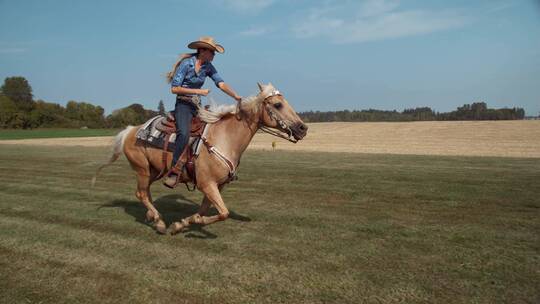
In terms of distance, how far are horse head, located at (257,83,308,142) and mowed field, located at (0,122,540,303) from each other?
6.25ft

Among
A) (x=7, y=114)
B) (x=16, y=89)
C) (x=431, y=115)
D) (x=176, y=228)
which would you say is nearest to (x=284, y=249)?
(x=176, y=228)

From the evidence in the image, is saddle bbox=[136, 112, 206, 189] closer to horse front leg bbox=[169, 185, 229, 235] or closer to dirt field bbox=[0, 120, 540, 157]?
horse front leg bbox=[169, 185, 229, 235]

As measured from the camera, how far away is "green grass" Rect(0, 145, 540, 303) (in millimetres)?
4746

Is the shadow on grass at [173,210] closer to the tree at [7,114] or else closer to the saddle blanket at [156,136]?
the saddle blanket at [156,136]

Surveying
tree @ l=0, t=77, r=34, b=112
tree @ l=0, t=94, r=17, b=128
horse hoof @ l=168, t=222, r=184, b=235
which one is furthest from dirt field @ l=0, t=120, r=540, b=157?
tree @ l=0, t=77, r=34, b=112

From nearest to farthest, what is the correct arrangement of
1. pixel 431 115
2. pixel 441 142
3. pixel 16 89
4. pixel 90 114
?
1. pixel 441 142
2. pixel 431 115
3. pixel 90 114
4. pixel 16 89

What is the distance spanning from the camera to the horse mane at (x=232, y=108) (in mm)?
6801

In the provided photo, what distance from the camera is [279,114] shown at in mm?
Result: 6676

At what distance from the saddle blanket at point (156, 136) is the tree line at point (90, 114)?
6911 centimetres

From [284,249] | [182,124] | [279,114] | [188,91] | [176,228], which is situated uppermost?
[188,91]

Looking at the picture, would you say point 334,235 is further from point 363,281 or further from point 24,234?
point 24,234

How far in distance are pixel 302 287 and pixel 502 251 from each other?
345 cm

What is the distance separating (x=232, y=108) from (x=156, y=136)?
1.56m

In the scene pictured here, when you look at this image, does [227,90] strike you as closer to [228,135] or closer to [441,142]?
[228,135]
